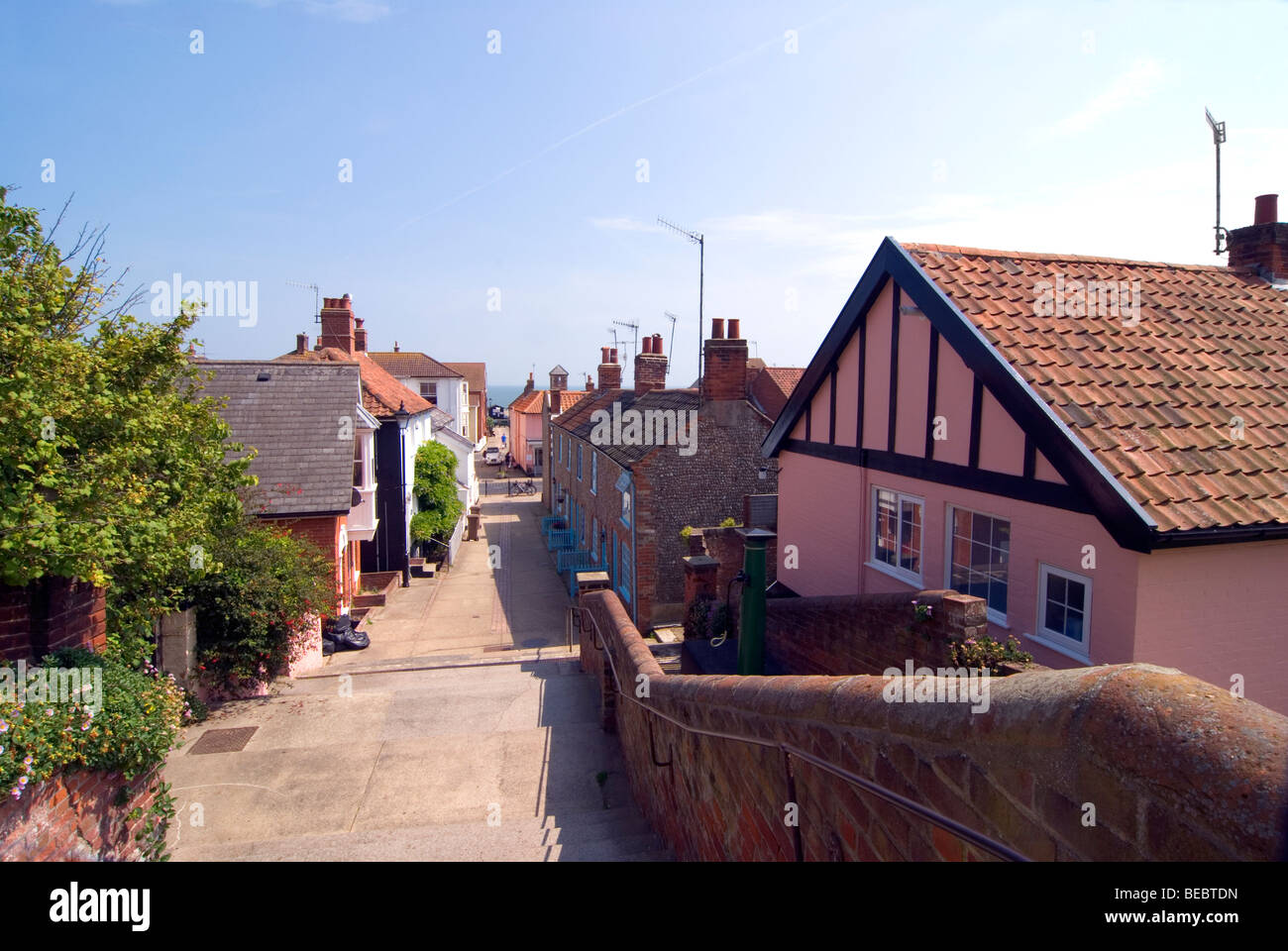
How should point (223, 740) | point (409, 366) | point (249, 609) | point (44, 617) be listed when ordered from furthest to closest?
point (409, 366)
point (249, 609)
point (223, 740)
point (44, 617)

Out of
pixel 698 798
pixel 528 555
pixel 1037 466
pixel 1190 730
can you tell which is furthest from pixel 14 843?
pixel 528 555

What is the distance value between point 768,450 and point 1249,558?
7.35 metres

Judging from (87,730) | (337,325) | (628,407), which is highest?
(337,325)

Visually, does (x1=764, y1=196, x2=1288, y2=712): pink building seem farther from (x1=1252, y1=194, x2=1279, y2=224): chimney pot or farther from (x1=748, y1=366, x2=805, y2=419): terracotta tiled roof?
(x1=748, y1=366, x2=805, y2=419): terracotta tiled roof

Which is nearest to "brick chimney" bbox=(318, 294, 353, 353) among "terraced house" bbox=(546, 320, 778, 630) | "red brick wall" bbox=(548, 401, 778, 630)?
"terraced house" bbox=(546, 320, 778, 630)

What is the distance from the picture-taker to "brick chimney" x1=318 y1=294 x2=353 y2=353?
3375 centimetres

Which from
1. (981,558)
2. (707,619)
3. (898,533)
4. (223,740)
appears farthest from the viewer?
(707,619)

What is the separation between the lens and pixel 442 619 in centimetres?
2222

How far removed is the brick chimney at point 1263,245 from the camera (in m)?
10.3

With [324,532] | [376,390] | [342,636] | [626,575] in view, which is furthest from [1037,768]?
[376,390]

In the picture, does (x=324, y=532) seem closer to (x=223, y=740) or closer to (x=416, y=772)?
(x=223, y=740)

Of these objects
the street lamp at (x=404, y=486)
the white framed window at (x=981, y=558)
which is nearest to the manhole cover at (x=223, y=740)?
the white framed window at (x=981, y=558)

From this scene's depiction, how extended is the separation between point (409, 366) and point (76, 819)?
49.5 m

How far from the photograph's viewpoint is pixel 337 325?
112 feet
